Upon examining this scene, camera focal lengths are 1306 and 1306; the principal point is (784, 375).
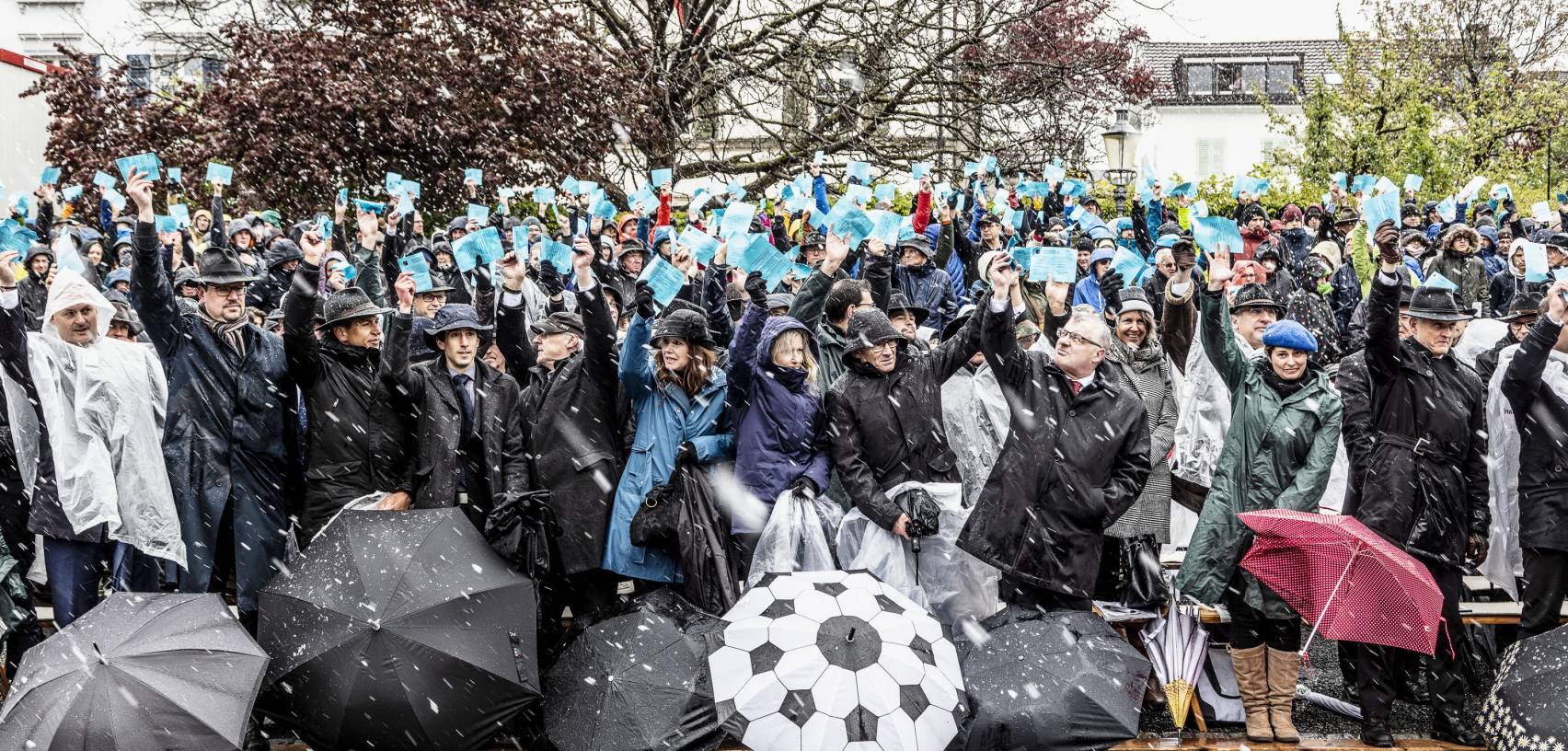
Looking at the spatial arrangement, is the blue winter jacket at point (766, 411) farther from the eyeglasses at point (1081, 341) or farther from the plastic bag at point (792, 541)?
the eyeglasses at point (1081, 341)

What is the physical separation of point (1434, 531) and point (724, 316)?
3.42 metres

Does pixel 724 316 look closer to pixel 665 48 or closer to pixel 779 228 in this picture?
pixel 779 228

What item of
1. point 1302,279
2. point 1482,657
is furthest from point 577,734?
point 1302,279

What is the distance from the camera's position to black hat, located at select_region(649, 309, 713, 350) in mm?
5414

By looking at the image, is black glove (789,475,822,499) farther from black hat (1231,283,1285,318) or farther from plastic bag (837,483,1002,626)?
black hat (1231,283,1285,318)

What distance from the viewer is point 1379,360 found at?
5.41 m

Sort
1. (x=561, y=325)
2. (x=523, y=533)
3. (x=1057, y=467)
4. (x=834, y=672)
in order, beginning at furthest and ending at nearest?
(x=561, y=325)
(x=1057, y=467)
(x=523, y=533)
(x=834, y=672)

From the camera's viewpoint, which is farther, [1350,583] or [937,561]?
[937,561]

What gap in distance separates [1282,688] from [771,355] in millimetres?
2533

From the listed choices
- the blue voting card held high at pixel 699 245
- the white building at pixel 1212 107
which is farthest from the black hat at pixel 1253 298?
the white building at pixel 1212 107

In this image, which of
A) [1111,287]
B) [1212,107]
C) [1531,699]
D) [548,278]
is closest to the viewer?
[1531,699]

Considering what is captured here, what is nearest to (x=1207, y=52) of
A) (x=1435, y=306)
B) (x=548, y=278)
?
(x=548, y=278)

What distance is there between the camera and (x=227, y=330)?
219 inches

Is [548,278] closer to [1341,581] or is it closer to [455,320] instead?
[455,320]
